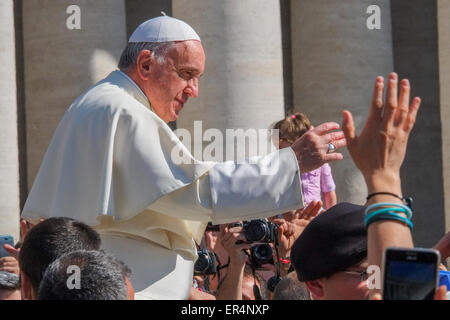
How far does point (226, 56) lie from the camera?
43.1ft

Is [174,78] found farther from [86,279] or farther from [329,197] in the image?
[329,197]

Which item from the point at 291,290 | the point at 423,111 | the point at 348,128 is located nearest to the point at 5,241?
the point at 291,290

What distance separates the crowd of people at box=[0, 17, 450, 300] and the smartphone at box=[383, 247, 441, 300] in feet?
2.66

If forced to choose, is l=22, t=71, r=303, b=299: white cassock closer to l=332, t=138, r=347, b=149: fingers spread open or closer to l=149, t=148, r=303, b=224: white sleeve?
l=149, t=148, r=303, b=224: white sleeve

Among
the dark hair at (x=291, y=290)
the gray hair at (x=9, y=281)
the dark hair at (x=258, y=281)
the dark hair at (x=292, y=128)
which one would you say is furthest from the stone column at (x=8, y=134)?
the dark hair at (x=291, y=290)

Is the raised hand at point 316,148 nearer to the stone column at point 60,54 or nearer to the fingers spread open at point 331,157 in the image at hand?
the fingers spread open at point 331,157

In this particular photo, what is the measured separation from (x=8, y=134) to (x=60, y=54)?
4.69ft

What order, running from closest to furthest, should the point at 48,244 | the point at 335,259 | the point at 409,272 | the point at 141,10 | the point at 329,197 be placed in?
the point at 409,272 → the point at 335,259 → the point at 48,244 → the point at 329,197 → the point at 141,10

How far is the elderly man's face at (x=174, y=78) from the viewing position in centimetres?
519

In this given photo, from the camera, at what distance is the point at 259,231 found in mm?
5824

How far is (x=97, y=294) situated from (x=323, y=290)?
1049 mm

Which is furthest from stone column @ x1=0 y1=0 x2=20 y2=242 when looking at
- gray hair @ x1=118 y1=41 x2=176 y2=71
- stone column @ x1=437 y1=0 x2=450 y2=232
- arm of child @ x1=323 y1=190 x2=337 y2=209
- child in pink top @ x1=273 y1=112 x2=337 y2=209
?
gray hair @ x1=118 y1=41 x2=176 y2=71

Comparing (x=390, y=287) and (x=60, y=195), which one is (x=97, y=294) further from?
(x=60, y=195)

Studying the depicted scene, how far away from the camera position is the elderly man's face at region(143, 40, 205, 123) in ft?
17.0
